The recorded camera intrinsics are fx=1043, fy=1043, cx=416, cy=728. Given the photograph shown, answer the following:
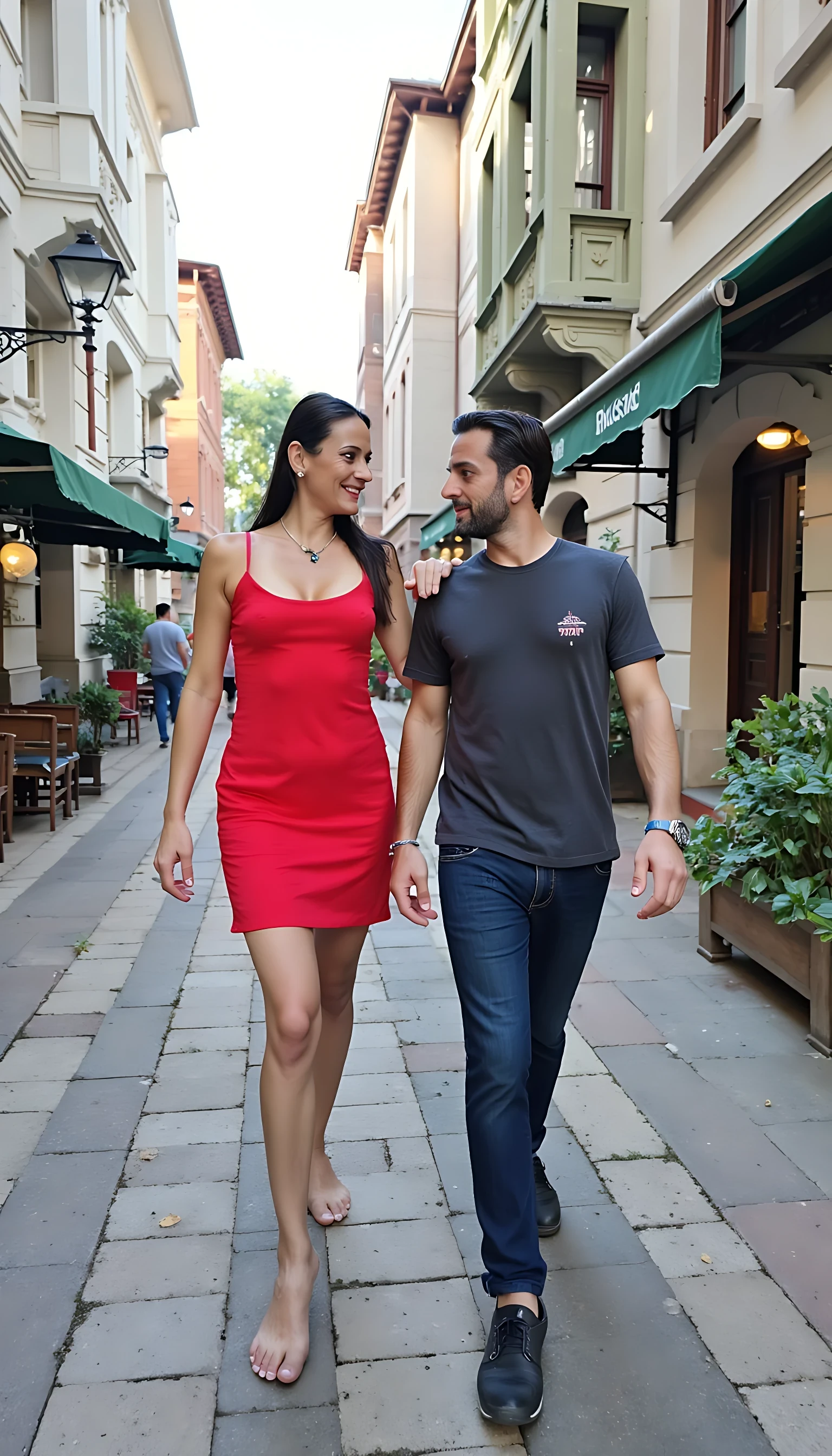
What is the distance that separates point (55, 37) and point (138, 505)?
8.31 m

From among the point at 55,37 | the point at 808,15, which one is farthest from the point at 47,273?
the point at 808,15

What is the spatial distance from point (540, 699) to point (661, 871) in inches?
17.7

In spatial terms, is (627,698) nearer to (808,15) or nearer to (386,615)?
(386,615)

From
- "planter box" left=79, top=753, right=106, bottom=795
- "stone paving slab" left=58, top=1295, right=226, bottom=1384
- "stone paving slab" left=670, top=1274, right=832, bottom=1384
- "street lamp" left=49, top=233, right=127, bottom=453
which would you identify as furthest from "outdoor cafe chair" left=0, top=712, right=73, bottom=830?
"stone paving slab" left=670, top=1274, right=832, bottom=1384

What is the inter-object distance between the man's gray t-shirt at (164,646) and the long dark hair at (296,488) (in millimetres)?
11034

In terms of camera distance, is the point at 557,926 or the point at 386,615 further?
the point at 386,615

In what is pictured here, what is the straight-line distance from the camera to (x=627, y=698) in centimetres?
239

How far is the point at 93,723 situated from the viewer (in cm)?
1134

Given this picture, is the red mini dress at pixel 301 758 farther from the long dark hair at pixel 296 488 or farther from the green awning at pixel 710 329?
the green awning at pixel 710 329

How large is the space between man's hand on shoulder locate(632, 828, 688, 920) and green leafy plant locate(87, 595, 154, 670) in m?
15.1

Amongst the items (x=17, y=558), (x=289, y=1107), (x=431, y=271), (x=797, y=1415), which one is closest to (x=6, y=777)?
(x=17, y=558)

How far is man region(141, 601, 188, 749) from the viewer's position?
13383 millimetres

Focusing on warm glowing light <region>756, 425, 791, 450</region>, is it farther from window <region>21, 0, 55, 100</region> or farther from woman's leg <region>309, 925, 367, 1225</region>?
window <region>21, 0, 55, 100</region>

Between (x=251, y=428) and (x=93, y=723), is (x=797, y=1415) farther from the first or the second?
(x=251, y=428)
